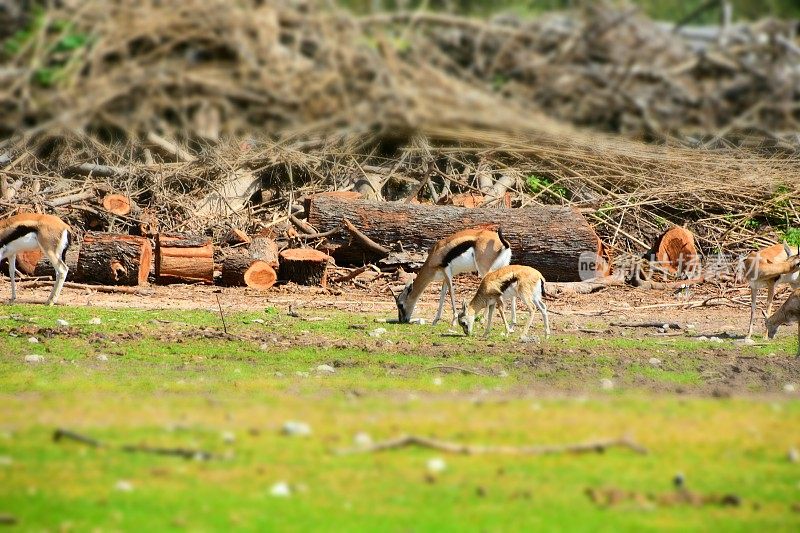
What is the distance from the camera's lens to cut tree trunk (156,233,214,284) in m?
19.5

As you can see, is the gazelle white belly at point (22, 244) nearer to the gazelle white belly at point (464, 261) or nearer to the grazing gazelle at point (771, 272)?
the gazelle white belly at point (464, 261)

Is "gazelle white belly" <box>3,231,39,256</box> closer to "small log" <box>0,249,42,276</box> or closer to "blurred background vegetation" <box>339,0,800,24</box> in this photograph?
"small log" <box>0,249,42,276</box>

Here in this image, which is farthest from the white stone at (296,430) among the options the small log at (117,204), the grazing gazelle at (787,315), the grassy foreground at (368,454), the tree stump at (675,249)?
the small log at (117,204)

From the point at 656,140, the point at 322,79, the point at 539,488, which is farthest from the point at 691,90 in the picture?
the point at 539,488

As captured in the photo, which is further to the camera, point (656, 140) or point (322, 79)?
point (656, 140)

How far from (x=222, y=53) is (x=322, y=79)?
172 centimetres

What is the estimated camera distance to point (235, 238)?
21250 mm

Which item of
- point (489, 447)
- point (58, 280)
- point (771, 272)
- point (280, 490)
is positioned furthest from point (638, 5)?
point (280, 490)

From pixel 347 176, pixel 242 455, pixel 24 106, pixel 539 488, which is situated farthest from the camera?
pixel 347 176

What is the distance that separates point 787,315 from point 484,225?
679cm

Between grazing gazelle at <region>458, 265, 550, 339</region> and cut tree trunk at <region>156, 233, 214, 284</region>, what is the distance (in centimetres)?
599

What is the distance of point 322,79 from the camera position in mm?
18688

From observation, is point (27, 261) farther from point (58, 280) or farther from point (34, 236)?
point (58, 280)

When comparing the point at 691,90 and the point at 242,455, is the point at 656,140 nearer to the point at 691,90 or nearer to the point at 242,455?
the point at 691,90
